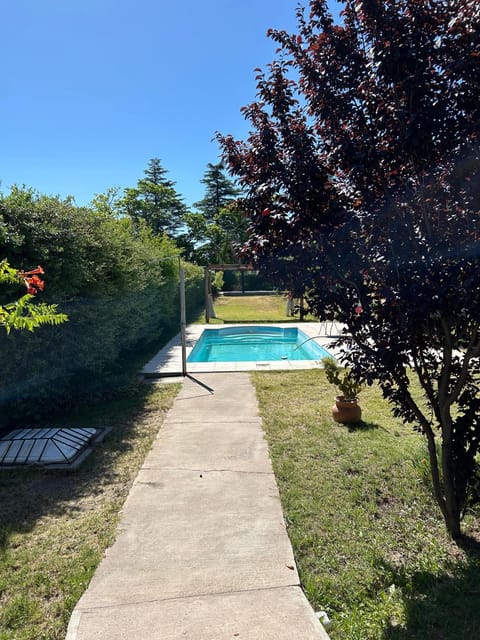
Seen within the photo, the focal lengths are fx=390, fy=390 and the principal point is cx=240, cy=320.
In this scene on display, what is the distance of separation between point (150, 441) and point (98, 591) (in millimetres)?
2664

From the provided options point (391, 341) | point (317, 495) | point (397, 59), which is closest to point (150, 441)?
point (317, 495)

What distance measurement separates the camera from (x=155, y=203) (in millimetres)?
39625

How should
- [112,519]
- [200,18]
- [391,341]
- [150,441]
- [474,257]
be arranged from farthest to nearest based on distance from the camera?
[200,18], [150,441], [112,519], [391,341], [474,257]

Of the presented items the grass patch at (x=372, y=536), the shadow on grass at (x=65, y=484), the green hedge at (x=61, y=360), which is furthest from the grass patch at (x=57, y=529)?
the grass patch at (x=372, y=536)

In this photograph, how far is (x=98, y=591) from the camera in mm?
2498

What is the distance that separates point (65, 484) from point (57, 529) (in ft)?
2.83

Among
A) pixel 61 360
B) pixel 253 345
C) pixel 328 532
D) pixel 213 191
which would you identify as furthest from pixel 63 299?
pixel 213 191

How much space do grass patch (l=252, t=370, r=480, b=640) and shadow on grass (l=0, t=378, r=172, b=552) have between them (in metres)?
1.85

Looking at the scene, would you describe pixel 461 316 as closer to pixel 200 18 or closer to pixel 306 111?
pixel 306 111

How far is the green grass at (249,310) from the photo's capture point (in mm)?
19062

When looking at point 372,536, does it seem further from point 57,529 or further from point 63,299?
point 63,299

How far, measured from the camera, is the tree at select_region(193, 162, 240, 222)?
46.3m

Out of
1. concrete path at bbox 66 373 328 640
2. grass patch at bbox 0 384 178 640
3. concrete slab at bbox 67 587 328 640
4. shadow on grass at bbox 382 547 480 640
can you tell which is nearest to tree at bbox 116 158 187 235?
grass patch at bbox 0 384 178 640

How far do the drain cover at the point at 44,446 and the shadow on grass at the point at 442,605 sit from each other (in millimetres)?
3600
